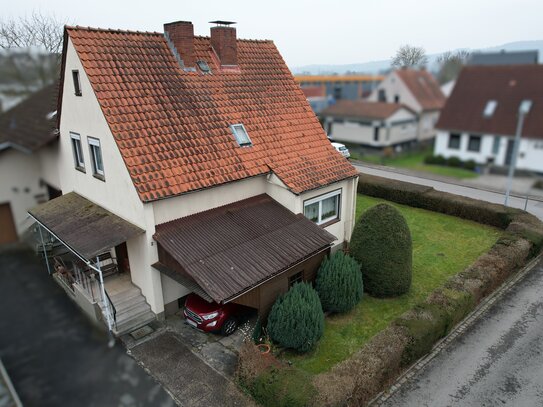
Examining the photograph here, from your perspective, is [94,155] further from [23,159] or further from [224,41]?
[23,159]

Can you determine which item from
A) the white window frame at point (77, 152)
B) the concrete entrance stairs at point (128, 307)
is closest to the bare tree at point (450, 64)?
the concrete entrance stairs at point (128, 307)

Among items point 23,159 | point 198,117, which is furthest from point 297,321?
point 23,159

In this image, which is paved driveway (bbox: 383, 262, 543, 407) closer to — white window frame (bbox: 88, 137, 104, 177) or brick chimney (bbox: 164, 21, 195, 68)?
white window frame (bbox: 88, 137, 104, 177)

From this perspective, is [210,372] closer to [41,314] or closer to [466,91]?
[41,314]

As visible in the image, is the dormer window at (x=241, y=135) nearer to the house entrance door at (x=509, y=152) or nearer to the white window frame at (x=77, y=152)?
the white window frame at (x=77, y=152)

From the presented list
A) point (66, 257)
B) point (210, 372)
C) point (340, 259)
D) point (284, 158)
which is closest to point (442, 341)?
point (340, 259)

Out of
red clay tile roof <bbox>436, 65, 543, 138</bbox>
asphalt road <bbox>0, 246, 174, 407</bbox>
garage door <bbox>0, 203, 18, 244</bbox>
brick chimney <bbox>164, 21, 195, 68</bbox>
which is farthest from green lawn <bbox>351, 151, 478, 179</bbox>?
brick chimney <bbox>164, 21, 195, 68</bbox>
